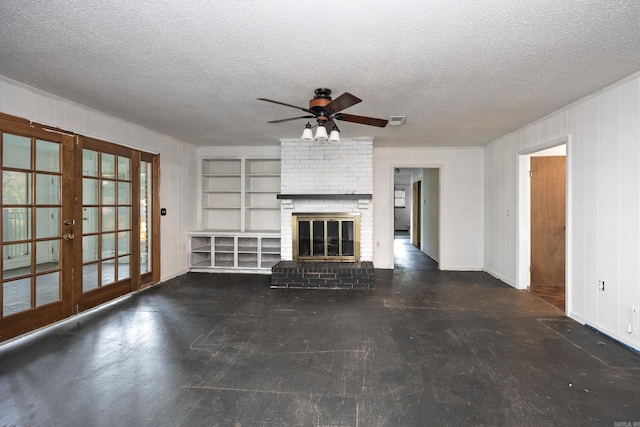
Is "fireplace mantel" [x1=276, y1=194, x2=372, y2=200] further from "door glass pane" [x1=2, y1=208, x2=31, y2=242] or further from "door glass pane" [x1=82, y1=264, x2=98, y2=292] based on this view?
Answer: "door glass pane" [x1=2, y1=208, x2=31, y2=242]

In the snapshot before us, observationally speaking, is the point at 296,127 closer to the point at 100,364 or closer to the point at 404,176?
the point at 100,364

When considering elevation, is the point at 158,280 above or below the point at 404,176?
below

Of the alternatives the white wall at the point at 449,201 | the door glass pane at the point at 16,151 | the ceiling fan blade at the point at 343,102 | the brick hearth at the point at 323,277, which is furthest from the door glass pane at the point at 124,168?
the white wall at the point at 449,201

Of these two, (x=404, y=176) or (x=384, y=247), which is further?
(x=404, y=176)

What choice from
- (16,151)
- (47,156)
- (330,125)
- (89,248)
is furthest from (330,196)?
(16,151)

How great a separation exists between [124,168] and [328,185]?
305cm

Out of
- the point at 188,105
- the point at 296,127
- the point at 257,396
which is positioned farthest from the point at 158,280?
the point at 257,396

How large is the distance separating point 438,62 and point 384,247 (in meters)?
4.15

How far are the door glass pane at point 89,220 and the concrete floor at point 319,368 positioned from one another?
0.96 meters

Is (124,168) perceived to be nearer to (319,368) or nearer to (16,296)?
(16,296)

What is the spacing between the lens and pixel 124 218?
432 centimetres

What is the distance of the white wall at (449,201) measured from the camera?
607cm

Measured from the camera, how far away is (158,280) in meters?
5.00

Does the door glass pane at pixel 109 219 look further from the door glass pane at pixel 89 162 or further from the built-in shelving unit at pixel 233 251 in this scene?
the built-in shelving unit at pixel 233 251
